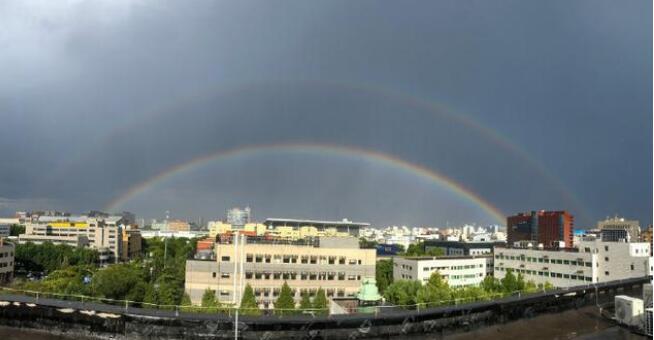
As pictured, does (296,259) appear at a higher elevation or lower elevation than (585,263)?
higher

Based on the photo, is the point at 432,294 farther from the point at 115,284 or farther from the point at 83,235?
the point at 83,235

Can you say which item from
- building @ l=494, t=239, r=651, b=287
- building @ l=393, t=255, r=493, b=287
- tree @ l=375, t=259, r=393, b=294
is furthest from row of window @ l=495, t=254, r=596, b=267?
tree @ l=375, t=259, r=393, b=294

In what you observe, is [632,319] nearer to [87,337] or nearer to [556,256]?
[87,337]

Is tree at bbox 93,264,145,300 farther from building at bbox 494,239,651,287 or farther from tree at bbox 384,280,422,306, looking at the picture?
building at bbox 494,239,651,287

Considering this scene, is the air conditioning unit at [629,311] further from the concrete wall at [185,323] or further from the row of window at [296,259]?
the row of window at [296,259]

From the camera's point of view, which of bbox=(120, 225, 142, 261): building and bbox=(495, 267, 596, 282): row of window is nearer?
bbox=(495, 267, 596, 282): row of window

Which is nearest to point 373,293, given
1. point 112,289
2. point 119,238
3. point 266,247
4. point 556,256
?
point 266,247

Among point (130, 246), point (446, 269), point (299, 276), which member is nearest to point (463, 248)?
point (446, 269)
